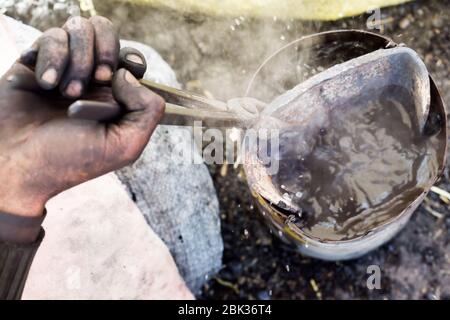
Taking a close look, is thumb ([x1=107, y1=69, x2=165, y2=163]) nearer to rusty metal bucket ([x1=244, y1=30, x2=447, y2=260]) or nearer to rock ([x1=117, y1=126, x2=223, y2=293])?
rusty metal bucket ([x1=244, y1=30, x2=447, y2=260])

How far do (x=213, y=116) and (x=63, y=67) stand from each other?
1.76 ft

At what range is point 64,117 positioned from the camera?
148 centimetres

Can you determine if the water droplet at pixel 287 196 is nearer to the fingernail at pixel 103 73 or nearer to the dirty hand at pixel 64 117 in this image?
the dirty hand at pixel 64 117

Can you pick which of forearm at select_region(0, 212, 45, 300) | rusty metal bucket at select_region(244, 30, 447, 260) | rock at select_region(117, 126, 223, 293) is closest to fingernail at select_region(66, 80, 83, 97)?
forearm at select_region(0, 212, 45, 300)

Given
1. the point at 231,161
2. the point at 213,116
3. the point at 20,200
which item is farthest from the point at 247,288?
the point at 20,200

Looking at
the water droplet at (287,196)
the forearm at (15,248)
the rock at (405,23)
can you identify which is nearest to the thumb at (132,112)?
the forearm at (15,248)

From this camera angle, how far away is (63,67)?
139 cm

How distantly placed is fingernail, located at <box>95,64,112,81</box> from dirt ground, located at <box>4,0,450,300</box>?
1.28 meters

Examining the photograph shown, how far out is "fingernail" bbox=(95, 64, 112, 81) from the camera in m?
1.49

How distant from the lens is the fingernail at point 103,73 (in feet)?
4.89

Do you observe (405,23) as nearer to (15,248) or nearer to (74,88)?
(74,88)

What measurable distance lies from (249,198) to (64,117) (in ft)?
4.45

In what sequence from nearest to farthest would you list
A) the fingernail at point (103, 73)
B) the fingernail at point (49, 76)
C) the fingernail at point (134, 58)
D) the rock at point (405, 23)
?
1. the fingernail at point (49, 76)
2. the fingernail at point (103, 73)
3. the fingernail at point (134, 58)
4. the rock at point (405, 23)

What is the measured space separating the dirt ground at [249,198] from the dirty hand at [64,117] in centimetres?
126
